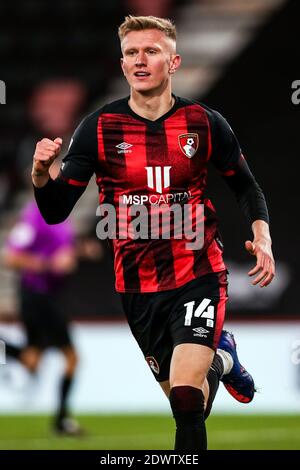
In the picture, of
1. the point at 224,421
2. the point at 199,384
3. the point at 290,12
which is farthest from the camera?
the point at 290,12

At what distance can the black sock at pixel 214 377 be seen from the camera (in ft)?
16.7

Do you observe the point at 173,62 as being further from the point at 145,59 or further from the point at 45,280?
the point at 45,280

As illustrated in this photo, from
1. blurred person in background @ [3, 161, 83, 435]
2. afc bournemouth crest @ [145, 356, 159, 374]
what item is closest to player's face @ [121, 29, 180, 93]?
afc bournemouth crest @ [145, 356, 159, 374]

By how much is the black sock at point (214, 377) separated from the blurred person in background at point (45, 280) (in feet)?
11.5

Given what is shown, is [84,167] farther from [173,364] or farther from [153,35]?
[173,364]

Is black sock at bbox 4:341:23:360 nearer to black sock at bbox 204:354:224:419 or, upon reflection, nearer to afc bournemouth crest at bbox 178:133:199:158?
black sock at bbox 204:354:224:419

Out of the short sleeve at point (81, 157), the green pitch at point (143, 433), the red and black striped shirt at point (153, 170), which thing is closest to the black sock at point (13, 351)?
the green pitch at point (143, 433)

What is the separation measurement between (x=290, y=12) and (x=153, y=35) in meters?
8.45

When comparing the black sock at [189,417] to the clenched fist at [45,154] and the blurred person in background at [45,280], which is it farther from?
the blurred person in background at [45,280]

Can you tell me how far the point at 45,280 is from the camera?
30.2 ft

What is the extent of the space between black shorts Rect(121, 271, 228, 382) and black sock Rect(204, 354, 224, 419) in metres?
0.20

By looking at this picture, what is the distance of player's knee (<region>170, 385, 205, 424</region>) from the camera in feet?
15.2

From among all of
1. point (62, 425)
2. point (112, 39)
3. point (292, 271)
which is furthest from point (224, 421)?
point (112, 39)

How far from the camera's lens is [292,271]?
39.5 feet
